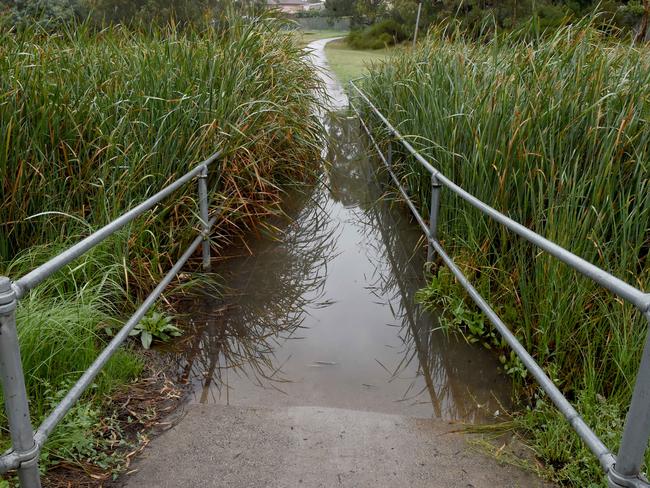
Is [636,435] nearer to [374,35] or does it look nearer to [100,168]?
[100,168]

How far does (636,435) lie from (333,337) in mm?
2490

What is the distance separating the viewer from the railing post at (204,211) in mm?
4242

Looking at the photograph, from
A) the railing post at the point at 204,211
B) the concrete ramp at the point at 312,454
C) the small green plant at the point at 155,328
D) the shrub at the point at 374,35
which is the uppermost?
the shrub at the point at 374,35

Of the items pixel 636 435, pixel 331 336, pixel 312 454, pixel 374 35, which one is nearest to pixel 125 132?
pixel 331 336

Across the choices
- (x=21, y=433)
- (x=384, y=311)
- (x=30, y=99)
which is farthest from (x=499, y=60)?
(x=21, y=433)

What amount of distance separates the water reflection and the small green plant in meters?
0.14

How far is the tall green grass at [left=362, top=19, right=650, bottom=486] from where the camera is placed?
2848mm

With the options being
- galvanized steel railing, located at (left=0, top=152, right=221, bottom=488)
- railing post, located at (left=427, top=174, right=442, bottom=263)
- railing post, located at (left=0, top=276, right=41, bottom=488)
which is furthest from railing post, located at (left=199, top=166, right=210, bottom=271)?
railing post, located at (left=0, top=276, right=41, bottom=488)

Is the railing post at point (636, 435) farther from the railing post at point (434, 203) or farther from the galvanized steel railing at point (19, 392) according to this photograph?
the railing post at point (434, 203)

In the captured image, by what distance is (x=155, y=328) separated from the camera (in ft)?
12.0

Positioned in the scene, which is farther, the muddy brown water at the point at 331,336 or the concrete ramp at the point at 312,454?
the muddy brown water at the point at 331,336

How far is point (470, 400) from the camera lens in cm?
319

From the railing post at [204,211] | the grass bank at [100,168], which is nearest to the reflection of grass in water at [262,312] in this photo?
the railing post at [204,211]

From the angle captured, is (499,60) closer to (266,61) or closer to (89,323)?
(266,61)
